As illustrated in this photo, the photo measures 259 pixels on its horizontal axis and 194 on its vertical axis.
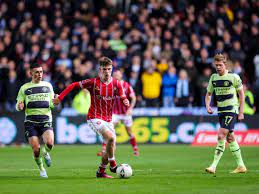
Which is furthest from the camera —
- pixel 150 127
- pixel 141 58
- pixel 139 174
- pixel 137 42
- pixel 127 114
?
pixel 137 42

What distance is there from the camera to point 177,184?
12.2m

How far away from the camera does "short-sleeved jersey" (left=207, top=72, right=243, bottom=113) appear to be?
1455 cm

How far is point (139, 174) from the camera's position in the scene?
14.3 metres

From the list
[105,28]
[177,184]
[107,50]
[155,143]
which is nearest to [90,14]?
[105,28]

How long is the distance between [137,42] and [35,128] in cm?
A: 1292

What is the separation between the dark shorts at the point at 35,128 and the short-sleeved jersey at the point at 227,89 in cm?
357

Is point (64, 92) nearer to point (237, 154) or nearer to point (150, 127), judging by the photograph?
point (237, 154)

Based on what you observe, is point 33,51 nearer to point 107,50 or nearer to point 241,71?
point 107,50

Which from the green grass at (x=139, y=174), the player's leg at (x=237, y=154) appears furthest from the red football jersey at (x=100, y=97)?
the player's leg at (x=237, y=154)

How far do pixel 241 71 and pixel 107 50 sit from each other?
4972 millimetres

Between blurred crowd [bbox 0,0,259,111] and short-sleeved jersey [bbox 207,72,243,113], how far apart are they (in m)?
9.36

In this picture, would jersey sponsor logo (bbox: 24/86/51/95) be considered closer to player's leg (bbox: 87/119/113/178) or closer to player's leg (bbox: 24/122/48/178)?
player's leg (bbox: 24/122/48/178)

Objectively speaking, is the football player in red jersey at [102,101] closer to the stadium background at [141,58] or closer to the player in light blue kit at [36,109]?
the player in light blue kit at [36,109]

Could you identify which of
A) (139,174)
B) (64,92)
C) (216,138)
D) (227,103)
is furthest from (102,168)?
(216,138)
